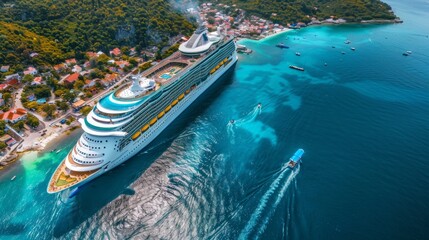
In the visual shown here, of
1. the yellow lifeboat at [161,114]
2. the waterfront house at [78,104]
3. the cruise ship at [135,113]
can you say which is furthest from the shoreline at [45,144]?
the yellow lifeboat at [161,114]

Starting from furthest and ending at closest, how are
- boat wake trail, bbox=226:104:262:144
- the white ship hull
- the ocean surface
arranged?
1. boat wake trail, bbox=226:104:262:144
2. the white ship hull
3. the ocean surface

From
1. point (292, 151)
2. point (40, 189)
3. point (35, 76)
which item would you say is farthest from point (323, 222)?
point (35, 76)

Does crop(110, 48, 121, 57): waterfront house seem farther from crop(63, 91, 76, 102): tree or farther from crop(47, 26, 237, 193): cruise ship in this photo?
crop(47, 26, 237, 193): cruise ship

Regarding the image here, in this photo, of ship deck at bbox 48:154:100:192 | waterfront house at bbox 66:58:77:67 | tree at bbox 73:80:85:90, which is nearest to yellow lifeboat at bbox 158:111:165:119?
ship deck at bbox 48:154:100:192

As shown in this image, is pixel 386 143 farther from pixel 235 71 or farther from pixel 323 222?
pixel 235 71

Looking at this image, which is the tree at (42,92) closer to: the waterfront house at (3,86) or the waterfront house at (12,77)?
the waterfront house at (3,86)

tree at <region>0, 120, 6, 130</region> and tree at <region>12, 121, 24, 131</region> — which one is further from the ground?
tree at <region>0, 120, 6, 130</region>
